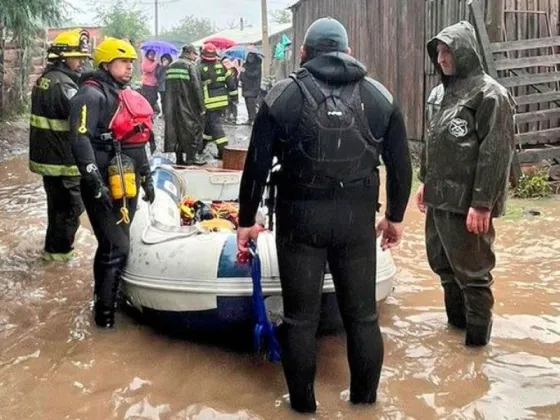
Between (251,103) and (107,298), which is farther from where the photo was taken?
(251,103)

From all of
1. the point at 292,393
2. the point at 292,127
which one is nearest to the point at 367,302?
the point at 292,393

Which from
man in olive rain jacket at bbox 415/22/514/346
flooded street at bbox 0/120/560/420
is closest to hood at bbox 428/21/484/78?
man in olive rain jacket at bbox 415/22/514/346

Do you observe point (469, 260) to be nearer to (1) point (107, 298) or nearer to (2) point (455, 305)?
(2) point (455, 305)

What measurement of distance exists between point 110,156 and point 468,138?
2.12m

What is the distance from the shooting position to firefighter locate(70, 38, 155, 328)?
430cm

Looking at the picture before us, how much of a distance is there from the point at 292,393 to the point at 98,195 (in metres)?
1.68

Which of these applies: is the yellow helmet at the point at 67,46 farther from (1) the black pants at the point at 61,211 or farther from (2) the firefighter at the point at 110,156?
(2) the firefighter at the point at 110,156

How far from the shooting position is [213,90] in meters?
10.0

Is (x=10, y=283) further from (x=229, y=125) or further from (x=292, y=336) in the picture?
(x=229, y=125)

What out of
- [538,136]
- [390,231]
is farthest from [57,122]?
[538,136]

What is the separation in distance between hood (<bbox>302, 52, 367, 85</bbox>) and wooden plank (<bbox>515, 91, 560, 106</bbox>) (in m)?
5.54

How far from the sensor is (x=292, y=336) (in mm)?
3318

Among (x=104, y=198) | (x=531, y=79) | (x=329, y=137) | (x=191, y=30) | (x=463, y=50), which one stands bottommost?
(x=104, y=198)

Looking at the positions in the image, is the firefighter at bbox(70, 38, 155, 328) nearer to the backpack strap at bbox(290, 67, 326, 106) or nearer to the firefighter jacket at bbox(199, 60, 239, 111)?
the backpack strap at bbox(290, 67, 326, 106)
